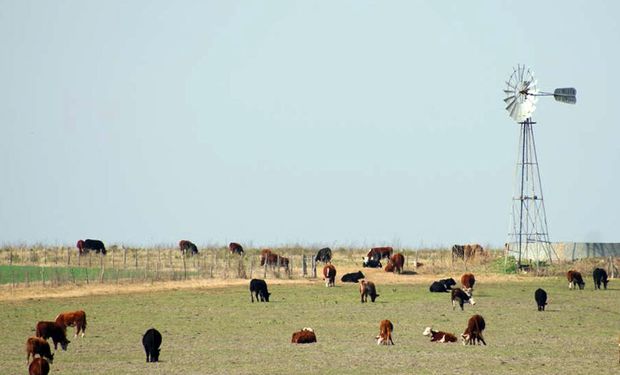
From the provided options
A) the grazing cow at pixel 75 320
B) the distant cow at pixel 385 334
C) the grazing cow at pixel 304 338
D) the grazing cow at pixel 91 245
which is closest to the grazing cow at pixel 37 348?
the grazing cow at pixel 75 320

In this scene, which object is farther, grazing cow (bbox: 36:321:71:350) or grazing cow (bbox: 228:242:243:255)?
grazing cow (bbox: 228:242:243:255)

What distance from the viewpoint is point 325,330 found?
37.5 meters

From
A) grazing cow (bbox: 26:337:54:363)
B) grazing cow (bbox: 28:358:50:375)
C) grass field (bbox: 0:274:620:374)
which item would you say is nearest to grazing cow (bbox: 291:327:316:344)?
grass field (bbox: 0:274:620:374)

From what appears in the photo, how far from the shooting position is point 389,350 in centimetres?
3134

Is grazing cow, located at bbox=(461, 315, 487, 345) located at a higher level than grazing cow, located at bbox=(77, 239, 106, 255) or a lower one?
lower

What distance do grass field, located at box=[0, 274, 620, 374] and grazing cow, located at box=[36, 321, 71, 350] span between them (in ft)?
1.31

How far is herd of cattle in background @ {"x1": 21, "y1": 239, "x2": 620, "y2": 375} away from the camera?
28922 mm

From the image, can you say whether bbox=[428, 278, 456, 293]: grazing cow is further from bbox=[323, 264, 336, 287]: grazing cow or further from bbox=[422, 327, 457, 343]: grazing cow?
bbox=[422, 327, 457, 343]: grazing cow

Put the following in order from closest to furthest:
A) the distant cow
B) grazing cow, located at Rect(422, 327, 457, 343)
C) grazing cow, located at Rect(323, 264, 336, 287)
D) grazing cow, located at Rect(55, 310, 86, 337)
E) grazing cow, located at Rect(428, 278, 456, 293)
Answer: the distant cow, grazing cow, located at Rect(422, 327, 457, 343), grazing cow, located at Rect(55, 310, 86, 337), grazing cow, located at Rect(428, 278, 456, 293), grazing cow, located at Rect(323, 264, 336, 287)

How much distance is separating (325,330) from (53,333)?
9225 mm

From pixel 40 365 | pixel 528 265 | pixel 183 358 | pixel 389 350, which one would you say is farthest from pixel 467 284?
pixel 40 365

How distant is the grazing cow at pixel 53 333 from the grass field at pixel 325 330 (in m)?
0.40

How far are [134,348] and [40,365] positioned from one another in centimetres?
769

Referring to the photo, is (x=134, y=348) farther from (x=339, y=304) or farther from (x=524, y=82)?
(x=524, y=82)
